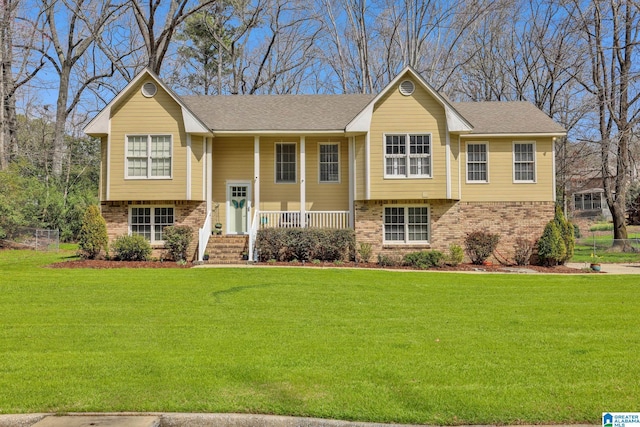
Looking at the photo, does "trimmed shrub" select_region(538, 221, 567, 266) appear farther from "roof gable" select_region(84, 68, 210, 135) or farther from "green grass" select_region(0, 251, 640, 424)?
"roof gable" select_region(84, 68, 210, 135)

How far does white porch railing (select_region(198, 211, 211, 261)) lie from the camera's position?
1786cm

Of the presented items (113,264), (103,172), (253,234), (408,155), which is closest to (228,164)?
(253,234)

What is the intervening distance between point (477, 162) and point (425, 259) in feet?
17.2

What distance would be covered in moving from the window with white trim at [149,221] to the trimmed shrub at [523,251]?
44.9 ft

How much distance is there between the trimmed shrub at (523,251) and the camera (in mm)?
18969

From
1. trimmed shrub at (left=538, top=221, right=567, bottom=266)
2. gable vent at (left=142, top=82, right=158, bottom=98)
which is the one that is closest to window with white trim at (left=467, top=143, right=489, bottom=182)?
trimmed shrub at (left=538, top=221, right=567, bottom=266)

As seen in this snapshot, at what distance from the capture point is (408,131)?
1873cm

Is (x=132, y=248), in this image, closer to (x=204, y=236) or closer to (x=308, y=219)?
(x=204, y=236)

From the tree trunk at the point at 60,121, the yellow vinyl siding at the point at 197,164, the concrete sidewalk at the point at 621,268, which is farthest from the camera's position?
the tree trunk at the point at 60,121

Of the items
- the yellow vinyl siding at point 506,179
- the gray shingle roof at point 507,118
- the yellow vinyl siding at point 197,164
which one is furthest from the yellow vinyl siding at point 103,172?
the gray shingle roof at point 507,118

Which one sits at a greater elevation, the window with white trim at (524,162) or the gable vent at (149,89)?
the gable vent at (149,89)

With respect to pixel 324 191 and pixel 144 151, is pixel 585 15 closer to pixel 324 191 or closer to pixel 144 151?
pixel 324 191

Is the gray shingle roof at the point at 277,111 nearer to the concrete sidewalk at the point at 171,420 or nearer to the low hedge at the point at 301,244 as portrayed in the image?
the low hedge at the point at 301,244

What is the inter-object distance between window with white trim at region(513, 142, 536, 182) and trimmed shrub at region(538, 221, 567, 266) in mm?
2207
